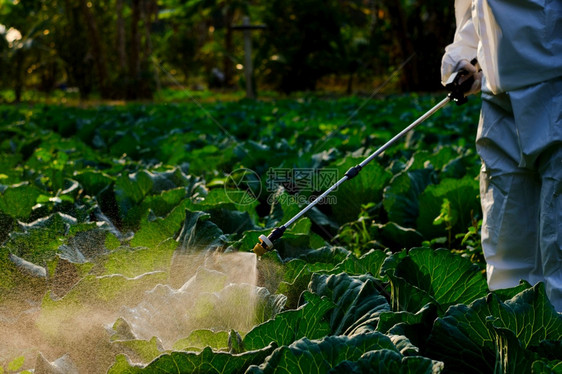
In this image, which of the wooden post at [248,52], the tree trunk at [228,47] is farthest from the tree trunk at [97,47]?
the tree trunk at [228,47]

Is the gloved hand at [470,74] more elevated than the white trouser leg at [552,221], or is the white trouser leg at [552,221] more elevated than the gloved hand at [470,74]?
the gloved hand at [470,74]

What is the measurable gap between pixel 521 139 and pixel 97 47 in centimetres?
2001

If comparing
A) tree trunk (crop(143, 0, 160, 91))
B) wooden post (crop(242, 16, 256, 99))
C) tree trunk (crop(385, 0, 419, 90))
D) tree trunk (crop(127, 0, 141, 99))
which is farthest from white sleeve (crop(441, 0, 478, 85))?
tree trunk (crop(143, 0, 160, 91))

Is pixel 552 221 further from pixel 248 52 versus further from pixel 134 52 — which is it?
pixel 134 52

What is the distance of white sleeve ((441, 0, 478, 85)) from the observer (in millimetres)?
2729

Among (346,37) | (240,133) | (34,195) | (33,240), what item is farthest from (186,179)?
(346,37)

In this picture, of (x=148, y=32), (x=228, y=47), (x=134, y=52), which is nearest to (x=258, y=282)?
(x=134, y=52)

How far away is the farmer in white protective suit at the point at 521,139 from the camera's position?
7.39ft

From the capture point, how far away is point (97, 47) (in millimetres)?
20797

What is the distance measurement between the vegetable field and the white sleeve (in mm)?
743

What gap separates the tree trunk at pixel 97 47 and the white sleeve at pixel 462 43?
741 inches

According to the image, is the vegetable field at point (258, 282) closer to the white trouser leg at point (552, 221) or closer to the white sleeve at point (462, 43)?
the white trouser leg at point (552, 221)

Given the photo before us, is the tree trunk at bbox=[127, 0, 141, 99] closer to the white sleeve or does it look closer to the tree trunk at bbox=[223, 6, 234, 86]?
the tree trunk at bbox=[223, 6, 234, 86]

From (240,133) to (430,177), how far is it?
13.5ft
